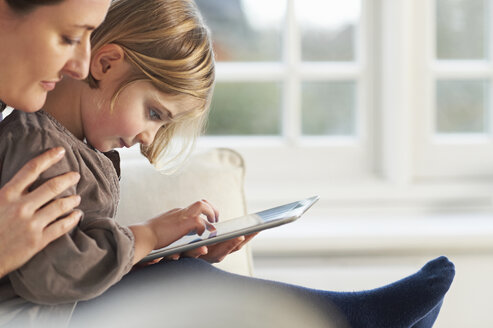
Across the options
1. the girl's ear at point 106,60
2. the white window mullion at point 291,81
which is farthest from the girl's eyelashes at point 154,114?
the white window mullion at point 291,81

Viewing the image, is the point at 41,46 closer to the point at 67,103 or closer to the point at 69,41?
the point at 69,41

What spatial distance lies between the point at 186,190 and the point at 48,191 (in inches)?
22.1

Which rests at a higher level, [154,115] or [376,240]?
[154,115]

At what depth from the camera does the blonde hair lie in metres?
1.27

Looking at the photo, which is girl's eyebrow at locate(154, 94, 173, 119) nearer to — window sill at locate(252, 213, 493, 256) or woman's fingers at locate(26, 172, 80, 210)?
woman's fingers at locate(26, 172, 80, 210)

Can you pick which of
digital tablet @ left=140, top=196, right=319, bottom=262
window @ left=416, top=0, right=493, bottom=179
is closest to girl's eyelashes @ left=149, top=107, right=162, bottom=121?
digital tablet @ left=140, top=196, right=319, bottom=262

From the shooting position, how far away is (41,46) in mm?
1053

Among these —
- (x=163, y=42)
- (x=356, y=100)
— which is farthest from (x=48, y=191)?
(x=356, y=100)

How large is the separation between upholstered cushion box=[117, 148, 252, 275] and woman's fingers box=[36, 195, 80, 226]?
458mm

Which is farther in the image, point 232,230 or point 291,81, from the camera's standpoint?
point 291,81

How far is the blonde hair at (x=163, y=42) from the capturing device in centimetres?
127

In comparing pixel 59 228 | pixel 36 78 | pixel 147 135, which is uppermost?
pixel 36 78

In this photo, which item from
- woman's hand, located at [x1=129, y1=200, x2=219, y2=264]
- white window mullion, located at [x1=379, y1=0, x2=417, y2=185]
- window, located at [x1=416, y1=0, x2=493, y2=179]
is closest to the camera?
woman's hand, located at [x1=129, y1=200, x2=219, y2=264]

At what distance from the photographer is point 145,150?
1.57m
